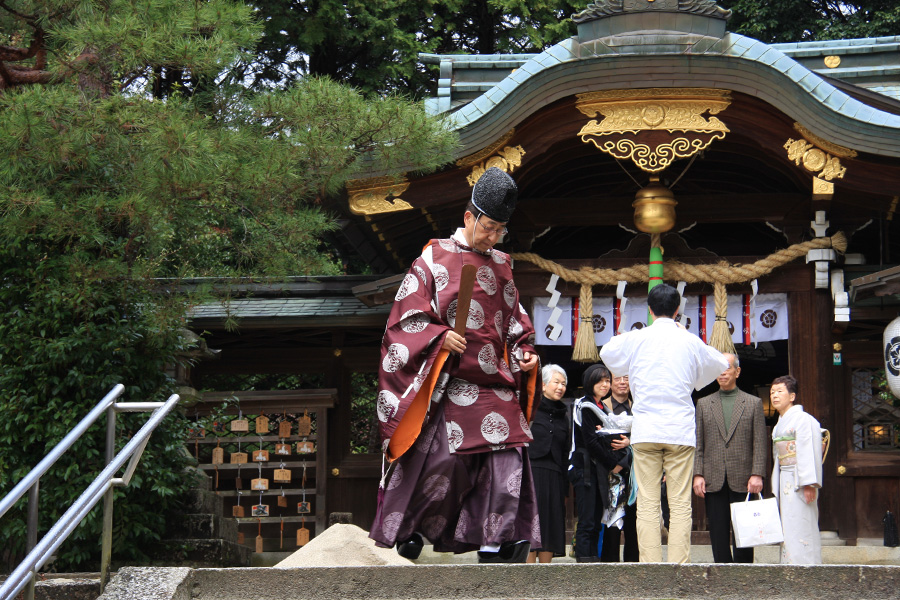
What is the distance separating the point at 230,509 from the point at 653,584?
7.17m

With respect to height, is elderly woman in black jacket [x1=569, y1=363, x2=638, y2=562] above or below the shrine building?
below

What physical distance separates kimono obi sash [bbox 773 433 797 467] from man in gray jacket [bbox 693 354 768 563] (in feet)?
0.51

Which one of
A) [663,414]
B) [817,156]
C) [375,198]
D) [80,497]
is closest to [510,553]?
[663,414]

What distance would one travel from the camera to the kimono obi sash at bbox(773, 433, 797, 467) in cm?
776

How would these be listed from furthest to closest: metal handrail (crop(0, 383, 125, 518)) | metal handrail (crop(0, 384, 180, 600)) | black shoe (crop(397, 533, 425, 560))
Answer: black shoe (crop(397, 533, 425, 560)) < metal handrail (crop(0, 384, 180, 600)) < metal handrail (crop(0, 383, 125, 518))

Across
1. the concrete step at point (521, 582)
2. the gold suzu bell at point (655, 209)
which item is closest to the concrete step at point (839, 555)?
the gold suzu bell at point (655, 209)

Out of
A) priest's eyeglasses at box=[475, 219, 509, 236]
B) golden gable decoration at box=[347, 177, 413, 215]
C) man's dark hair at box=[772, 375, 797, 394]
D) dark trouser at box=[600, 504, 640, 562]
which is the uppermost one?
golden gable decoration at box=[347, 177, 413, 215]

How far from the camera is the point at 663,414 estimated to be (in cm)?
631

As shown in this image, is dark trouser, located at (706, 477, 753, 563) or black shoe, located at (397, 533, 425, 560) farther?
dark trouser, located at (706, 477, 753, 563)

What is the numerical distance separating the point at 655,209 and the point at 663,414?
12.7 ft

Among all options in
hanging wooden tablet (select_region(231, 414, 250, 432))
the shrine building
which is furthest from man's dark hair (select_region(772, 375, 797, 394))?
hanging wooden tablet (select_region(231, 414, 250, 432))

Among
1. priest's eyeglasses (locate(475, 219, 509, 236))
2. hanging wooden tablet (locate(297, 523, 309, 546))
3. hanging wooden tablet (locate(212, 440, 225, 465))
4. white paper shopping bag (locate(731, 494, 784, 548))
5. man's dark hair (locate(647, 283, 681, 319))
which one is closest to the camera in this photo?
priest's eyeglasses (locate(475, 219, 509, 236))

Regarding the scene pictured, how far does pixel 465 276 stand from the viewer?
5.32 metres

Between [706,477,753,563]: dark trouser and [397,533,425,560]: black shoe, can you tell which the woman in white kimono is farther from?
[397,533,425,560]: black shoe
